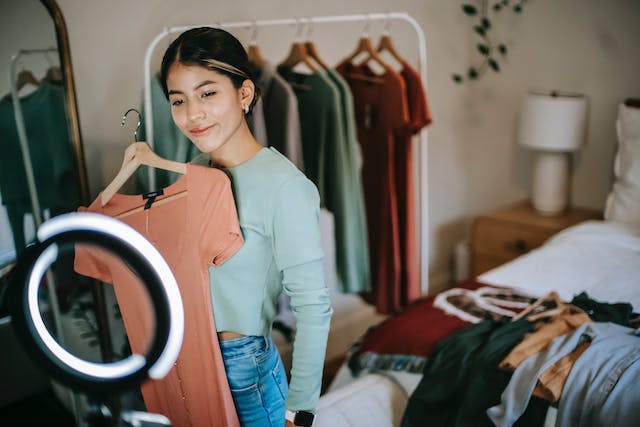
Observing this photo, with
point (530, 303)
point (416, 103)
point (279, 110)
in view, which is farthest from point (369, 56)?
point (530, 303)

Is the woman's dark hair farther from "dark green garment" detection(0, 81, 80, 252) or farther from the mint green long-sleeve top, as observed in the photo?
"dark green garment" detection(0, 81, 80, 252)

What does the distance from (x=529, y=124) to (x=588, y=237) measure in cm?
69

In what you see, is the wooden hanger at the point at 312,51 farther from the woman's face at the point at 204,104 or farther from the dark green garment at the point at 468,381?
the woman's face at the point at 204,104

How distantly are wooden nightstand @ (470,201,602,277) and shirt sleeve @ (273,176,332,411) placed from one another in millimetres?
1989

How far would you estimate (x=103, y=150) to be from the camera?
0.74 metres

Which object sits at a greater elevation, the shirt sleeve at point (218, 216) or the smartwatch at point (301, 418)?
the shirt sleeve at point (218, 216)

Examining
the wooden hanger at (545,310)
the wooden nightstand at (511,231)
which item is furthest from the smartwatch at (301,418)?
the wooden nightstand at (511,231)

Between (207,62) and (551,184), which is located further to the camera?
(551,184)

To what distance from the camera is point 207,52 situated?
62 centimetres

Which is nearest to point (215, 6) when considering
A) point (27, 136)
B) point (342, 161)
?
point (342, 161)

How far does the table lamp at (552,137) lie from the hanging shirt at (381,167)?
87cm

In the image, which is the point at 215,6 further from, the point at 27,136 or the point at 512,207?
the point at 512,207

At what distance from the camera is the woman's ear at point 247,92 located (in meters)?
0.65

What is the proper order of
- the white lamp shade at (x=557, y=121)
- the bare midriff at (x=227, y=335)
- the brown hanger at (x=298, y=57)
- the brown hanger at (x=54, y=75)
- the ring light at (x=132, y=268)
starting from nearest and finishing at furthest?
1. the ring light at (x=132, y=268)
2. the bare midriff at (x=227, y=335)
3. the brown hanger at (x=54, y=75)
4. the brown hanger at (x=298, y=57)
5. the white lamp shade at (x=557, y=121)
